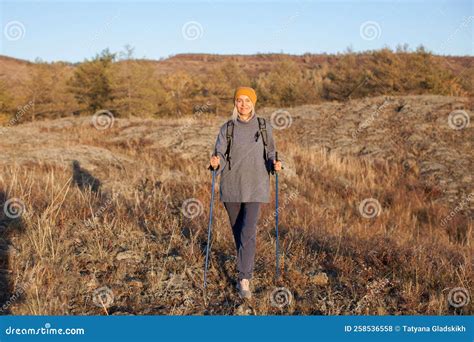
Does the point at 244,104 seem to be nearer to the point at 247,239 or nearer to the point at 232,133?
the point at 232,133

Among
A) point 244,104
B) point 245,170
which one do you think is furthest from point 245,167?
point 244,104

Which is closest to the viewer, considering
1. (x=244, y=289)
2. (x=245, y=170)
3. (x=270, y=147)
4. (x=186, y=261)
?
(x=244, y=289)

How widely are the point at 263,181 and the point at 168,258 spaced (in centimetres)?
155

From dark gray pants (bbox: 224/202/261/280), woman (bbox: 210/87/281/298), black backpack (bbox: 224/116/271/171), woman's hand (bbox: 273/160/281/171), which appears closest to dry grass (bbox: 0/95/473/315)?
dark gray pants (bbox: 224/202/261/280)

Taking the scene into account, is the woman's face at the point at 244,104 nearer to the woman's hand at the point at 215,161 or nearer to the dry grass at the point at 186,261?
the woman's hand at the point at 215,161

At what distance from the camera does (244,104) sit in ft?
15.3

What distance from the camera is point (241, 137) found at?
4.75m

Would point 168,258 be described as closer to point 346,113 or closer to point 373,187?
point 373,187

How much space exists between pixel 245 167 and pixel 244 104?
65 cm

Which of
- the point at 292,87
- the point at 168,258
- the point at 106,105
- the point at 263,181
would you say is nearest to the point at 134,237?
the point at 168,258

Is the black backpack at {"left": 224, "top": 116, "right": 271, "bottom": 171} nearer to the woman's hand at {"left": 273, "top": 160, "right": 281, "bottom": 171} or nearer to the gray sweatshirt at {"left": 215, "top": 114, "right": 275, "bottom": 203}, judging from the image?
the gray sweatshirt at {"left": 215, "top": 114, "right": 275, "bottom": 203}

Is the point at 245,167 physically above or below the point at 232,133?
below

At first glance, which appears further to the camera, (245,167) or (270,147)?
(270,147)

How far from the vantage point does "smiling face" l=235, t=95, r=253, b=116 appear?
4657 millimetres
